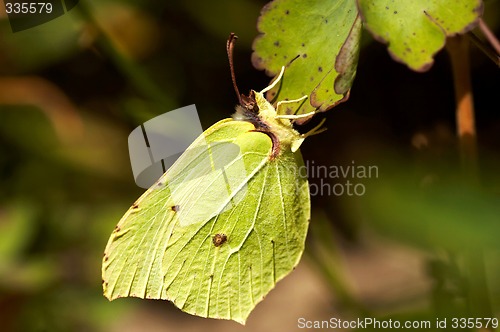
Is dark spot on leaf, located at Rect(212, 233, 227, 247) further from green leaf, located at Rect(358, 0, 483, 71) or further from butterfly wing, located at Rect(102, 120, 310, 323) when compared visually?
green leaf, located at Rect(358, 0, 483, 71)

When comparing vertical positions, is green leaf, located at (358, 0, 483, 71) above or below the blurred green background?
above

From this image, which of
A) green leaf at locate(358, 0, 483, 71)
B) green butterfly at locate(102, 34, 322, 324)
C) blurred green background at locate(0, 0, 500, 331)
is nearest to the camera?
green leaf at locate(358, 0, 483, 71)

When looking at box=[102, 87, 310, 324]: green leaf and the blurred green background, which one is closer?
box=[102, 87, 310, 324]: green leaf

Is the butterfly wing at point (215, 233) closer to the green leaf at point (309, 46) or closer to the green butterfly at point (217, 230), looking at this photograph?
the green butterfly at point (217, 230)

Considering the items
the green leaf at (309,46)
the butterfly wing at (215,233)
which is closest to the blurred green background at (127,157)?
the butterfly wing at (215,233)

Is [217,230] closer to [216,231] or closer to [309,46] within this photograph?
[216,231]

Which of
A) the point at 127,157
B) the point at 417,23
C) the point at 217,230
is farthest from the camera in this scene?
the point at 127,157

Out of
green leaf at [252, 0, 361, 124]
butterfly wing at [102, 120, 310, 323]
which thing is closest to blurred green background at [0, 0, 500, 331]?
butterfly wing at [102, 120, 310, 323]

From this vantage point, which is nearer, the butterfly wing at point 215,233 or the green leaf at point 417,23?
the green leaf at point 417,23

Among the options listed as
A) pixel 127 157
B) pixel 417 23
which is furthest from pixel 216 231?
pixel 127 157
